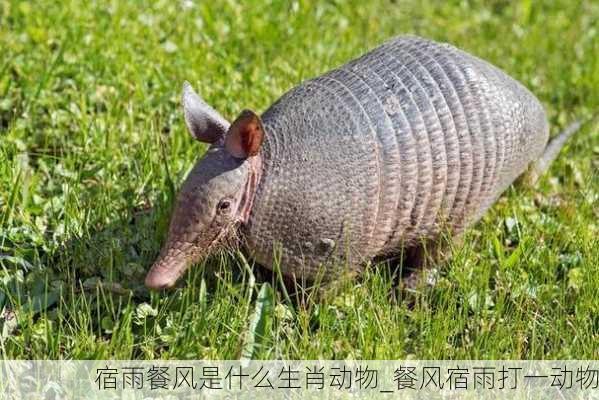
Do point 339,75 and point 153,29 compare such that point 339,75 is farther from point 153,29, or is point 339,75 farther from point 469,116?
point 153,29

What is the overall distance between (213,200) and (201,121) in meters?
0.36

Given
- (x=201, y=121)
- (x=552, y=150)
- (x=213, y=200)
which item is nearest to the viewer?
(x=213, y=200)

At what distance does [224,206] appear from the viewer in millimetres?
3898

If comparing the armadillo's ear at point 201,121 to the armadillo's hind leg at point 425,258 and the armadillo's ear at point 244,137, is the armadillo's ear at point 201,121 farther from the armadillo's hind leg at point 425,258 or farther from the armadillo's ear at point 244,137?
the armadillo's hind leg at point 425,258

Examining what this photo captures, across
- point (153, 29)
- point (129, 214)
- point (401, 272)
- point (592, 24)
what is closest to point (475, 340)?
point (401, 272)

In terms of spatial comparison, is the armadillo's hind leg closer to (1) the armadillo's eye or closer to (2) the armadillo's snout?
(1) the armadillo's eye

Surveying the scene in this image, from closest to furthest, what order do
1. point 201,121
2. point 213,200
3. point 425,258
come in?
point 213,200 < point 201,121 < point 425,258

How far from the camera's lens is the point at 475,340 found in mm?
4023

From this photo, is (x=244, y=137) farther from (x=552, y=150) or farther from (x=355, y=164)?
(x=552, y=150)

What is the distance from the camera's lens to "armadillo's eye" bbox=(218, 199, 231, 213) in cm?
388

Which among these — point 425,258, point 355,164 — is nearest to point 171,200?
point 355,164

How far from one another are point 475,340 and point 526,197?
1444 millimetres

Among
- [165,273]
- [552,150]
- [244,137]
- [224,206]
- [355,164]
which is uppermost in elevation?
[244,137]

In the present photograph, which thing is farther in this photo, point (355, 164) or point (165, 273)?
point (355, 164)
